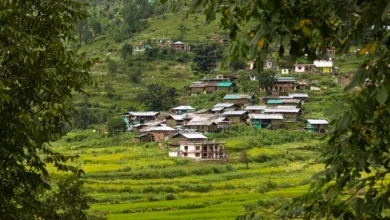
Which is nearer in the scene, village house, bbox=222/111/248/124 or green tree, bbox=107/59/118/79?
village house, bbox=222/111/248/124

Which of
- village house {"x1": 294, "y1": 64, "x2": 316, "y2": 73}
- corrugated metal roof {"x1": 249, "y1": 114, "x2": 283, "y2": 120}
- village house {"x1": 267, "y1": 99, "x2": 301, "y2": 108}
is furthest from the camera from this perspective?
village house {"x1": 294, "y1": 64, "x2": 316, "y2": 73}

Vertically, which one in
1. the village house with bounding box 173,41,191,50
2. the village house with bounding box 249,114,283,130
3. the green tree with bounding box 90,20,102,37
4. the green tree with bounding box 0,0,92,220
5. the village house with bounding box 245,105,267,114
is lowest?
the village house with bounding box 249,114,283,130

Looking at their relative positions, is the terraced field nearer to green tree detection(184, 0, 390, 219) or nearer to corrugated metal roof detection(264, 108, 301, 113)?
corrugated metal roof detection(264, 108, 301, 113)

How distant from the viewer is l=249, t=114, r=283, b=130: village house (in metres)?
34.8

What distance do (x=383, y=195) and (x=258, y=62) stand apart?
0.79 metres

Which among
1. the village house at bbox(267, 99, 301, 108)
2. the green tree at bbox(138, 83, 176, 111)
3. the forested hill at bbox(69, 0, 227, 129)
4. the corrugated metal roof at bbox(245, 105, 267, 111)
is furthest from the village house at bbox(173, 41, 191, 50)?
the corrugated metal roof at bbox(245, 105, 267, 111)

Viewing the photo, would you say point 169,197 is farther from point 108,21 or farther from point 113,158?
point 108,21

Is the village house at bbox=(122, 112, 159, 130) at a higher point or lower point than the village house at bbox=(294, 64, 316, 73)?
lower

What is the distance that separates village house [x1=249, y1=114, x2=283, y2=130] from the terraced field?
12.9 ft

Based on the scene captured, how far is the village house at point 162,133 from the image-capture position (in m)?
32.9

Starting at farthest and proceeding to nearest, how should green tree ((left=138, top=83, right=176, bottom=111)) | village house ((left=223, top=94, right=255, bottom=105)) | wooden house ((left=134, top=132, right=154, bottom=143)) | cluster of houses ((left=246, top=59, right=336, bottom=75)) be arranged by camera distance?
1. cluster of houses ((left=246, top=59, right=336, bottom=75))
2. green tree ((left=138, top=83, right=176, bottom=111))
3. village house ((left=223, top=94, right=255, bottom=105))
4. wooden house ((left=134, top=132, right=154, bottom=143))

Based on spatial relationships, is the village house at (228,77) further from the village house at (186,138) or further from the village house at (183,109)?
the village house at (186,138)

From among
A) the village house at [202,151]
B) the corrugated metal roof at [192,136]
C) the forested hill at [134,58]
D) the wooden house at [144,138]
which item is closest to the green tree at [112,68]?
the forested hill at [134,58]

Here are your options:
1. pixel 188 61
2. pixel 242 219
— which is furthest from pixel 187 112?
pixel 242 219
